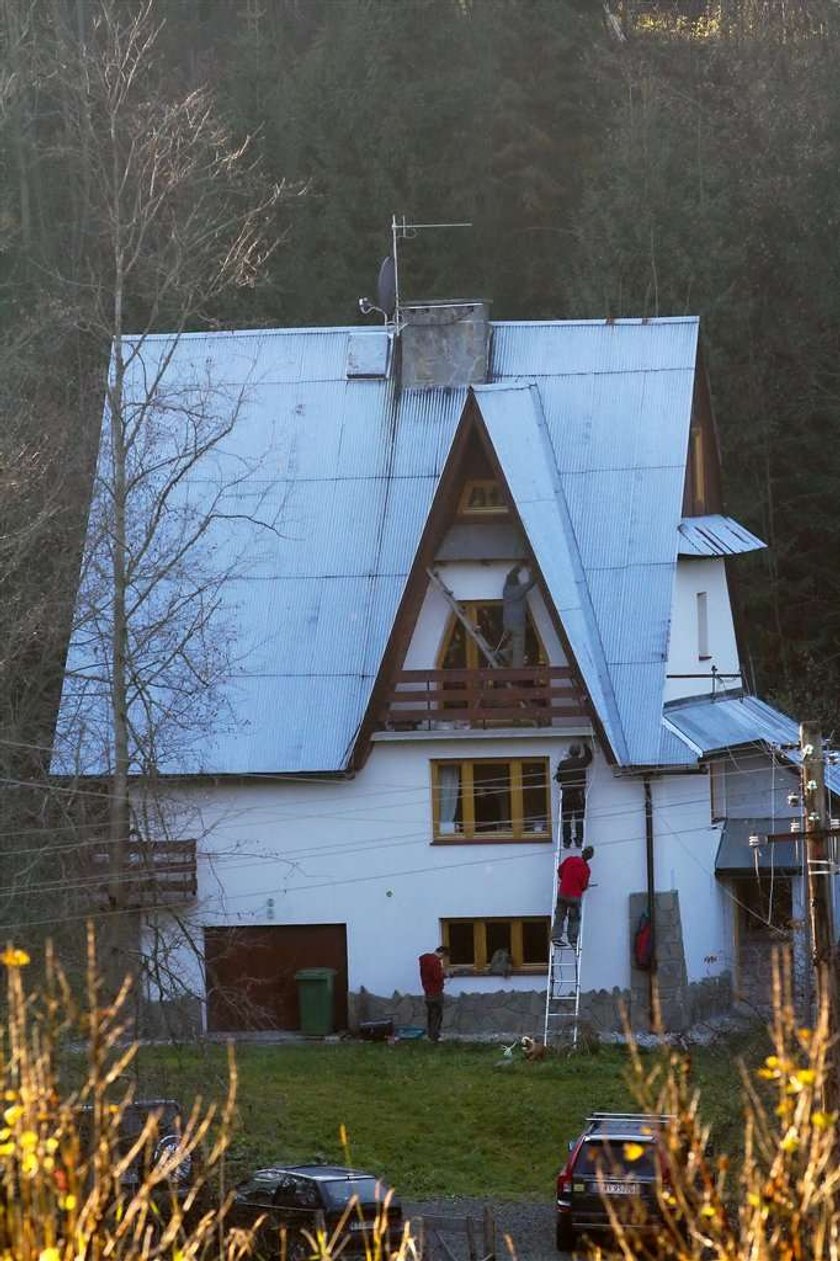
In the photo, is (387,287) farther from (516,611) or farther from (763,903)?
(763,903)

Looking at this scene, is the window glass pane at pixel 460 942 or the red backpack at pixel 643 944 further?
the window glass pane at pixel 460 942

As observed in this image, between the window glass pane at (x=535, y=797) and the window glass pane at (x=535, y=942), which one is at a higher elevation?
the window glass pane at (x=535, y=797)

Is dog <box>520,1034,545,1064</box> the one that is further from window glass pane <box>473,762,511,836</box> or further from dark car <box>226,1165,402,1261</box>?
dark car <box>226,1165,402,1261</box>

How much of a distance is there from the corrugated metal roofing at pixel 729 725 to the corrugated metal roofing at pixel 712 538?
228 centimetres

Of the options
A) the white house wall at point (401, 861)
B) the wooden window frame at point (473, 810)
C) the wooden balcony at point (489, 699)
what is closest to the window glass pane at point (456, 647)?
the wooden balcony at point (489, 699)

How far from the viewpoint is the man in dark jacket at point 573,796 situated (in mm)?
30047

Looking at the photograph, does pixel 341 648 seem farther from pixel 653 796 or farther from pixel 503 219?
pixel 503 219

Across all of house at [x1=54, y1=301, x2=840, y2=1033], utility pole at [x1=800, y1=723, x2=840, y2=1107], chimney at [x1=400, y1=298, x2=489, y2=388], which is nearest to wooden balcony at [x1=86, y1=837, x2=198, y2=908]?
house at [x1=54, y1=301, x2=840, y2=1033]

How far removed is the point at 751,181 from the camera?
4906 centimetres

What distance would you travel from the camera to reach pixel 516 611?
30719 millimetres

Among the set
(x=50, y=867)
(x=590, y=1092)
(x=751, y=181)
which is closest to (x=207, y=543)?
(x=50, y=867)

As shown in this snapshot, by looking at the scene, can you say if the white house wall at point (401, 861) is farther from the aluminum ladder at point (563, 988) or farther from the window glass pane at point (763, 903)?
the window glass pane at point (763, 903)

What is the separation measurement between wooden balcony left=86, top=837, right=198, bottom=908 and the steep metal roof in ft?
4.43

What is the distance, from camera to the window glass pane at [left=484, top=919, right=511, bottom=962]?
1204 inches
